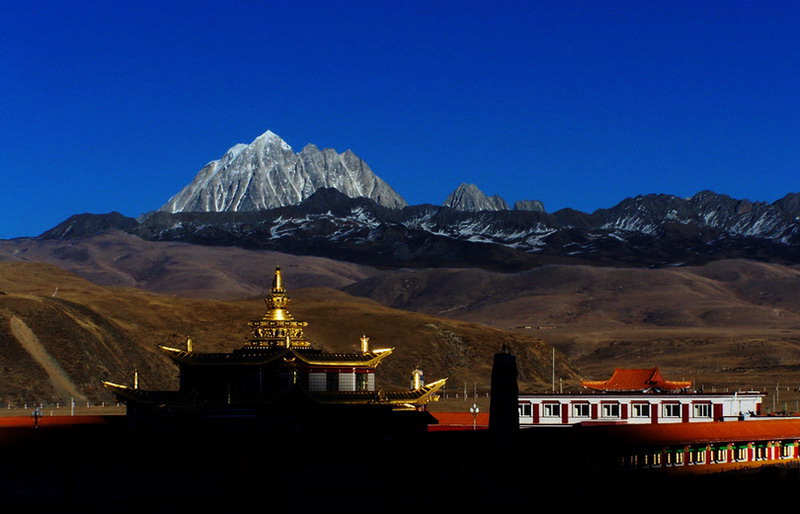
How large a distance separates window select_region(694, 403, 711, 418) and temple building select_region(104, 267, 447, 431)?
36.5 meters

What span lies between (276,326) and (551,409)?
40.2 meters

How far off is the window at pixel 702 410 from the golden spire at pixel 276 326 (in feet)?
136

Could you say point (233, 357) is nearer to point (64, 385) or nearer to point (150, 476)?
point (150, 476)

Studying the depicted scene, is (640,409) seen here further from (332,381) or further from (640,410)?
(332,381)

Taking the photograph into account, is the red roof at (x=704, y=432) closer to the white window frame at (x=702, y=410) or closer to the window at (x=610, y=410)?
the white window frame at (x=702, y=410)

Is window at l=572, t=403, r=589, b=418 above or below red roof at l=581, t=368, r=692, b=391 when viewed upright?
below

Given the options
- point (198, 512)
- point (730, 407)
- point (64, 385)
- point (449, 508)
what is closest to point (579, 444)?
point (449, 508)

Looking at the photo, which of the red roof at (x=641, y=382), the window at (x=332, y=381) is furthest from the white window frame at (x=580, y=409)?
the window at (x=332, y=381)

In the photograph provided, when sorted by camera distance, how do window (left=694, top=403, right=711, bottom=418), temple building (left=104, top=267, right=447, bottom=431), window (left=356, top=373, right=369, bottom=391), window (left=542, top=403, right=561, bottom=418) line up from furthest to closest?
window (left=542, top=403, right=561, bottom=418), window (left=694, top=403, right=711, bottom=418), window (left=356, top=373, right=369, bottom=391), temple building (left=104, top=267, right=447, bottom=431)

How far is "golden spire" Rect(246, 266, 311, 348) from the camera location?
63000 mm

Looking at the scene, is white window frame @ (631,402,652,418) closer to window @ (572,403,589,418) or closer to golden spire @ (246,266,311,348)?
window @ (572,403,589,418)

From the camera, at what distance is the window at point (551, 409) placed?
98500 millimetres

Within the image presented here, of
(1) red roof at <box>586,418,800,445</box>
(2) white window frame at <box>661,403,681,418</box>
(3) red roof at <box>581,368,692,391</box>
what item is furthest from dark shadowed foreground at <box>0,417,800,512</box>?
(3) red roof at <box>581,368,692,391</box>

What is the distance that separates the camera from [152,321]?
647 feet
